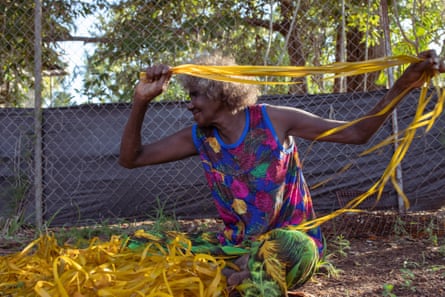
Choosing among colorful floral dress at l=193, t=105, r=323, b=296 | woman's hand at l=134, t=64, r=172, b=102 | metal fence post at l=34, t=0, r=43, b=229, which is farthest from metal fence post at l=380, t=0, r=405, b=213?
metal fence post at l=34, t=0, r=43, b=229

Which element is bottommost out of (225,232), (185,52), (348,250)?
(348,250)

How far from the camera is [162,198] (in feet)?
14.3

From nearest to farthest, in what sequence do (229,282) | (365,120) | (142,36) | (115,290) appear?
(115,290), (229,282), (365,120), (142,36)

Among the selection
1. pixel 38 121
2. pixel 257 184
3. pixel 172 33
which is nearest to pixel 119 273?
pixel 257 184

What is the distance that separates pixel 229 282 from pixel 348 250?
1.46 metres

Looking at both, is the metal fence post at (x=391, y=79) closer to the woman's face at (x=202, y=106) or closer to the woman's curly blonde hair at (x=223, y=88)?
the woman's curly blonde hair at (x=223, y=88)

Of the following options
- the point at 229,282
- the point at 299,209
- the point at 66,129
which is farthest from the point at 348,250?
the point at 66,129

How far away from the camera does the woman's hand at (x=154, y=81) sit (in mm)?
2203

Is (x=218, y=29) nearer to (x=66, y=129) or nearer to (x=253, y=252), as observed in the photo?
(x=66, y=129)

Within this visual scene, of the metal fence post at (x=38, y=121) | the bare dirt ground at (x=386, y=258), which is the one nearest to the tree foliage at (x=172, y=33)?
the metal fence post at (x=38, y=121)

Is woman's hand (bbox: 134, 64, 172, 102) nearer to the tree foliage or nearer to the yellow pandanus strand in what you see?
the yellow pandanus strand

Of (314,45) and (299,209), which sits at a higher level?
(314,45)

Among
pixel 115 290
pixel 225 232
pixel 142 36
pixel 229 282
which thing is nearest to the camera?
pixel 115 290

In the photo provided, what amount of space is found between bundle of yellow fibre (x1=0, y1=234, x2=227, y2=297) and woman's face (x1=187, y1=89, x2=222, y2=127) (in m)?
0.53
